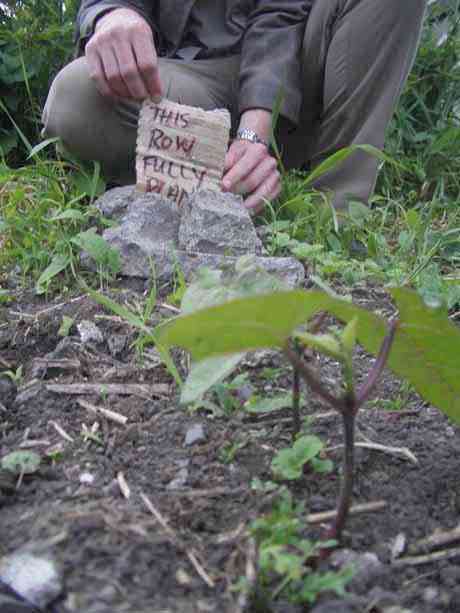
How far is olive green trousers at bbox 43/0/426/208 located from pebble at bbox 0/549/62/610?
1.75 meters

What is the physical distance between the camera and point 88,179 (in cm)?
219

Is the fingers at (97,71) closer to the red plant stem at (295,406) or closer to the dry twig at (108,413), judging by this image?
the dry twig at (108,413)

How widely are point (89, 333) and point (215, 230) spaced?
1.57 ft

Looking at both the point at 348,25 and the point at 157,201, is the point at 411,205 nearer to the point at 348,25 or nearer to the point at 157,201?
the point at 348,25

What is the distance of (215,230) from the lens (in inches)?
68.2

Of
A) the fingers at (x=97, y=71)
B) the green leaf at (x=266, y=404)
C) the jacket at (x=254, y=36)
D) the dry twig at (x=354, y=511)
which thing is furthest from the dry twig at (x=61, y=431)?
the jacket at (x=254, y=36)

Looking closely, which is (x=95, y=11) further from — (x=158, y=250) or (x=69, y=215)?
(x=158, y=250)

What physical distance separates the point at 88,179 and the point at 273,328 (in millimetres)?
1611

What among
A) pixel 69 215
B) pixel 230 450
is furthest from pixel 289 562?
pixel 69 215

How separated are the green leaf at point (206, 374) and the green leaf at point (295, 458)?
0.18 m

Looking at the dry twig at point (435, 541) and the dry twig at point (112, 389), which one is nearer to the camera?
A: the dry twig at point (435, 541)

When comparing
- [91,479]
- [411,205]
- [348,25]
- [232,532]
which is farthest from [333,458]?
[411,205]

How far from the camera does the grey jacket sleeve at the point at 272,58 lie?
2.31m

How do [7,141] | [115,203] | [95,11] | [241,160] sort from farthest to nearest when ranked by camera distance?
[7,141] → [95,11] → [241,160] → [115,203]
